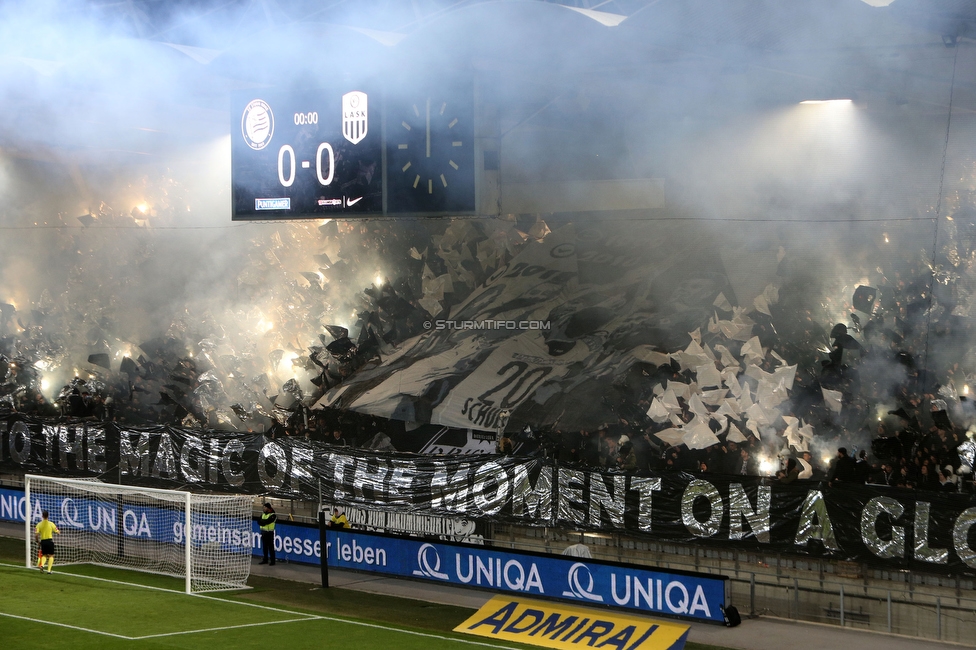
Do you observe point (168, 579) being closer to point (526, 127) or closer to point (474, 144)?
point (474, 144)

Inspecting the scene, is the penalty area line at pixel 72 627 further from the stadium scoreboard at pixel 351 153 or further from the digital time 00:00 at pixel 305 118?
the digital time 00:00 at pixel 305 118

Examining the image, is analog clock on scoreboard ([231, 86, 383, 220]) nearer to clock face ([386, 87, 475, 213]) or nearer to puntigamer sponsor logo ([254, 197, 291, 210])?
puntigamer sponsor logo ([254, 197, 291, 210])

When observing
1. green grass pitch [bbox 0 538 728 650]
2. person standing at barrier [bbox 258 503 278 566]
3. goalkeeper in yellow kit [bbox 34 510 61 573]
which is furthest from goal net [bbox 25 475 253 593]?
goalkeeper in yellow kit [bbox 34 510 61 573]

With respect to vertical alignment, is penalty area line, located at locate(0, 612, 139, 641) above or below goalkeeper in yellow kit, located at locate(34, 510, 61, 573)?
below

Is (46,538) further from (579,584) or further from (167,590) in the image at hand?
(579,584)

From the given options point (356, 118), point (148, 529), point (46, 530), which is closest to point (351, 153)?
point (356, 118)

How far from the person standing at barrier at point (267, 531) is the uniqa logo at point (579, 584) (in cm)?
476

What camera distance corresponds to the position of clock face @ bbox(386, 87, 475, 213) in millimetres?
10219

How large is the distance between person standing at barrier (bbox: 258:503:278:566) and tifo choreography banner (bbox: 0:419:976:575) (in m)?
0.56

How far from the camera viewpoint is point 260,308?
23.2 metres

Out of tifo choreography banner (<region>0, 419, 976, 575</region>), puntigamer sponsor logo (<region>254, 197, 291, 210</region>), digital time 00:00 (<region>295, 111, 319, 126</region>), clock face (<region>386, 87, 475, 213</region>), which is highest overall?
digital time 00:00 (<region>295, 111, 319, 126</region>)

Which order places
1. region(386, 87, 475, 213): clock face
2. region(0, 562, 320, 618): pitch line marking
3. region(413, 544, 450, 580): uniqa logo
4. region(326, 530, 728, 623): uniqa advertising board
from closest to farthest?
region(386, 87, 475, 213): clock face
region(326, 530, 728, 623): uniqa advertising board
region(0, 562, 320, 618): pitch line marking
region(413, 544, 450, 580): uniqa logo

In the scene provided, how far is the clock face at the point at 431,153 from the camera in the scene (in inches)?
402

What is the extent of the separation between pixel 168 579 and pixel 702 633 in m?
7.41
